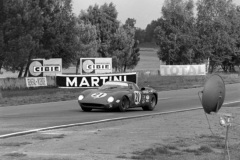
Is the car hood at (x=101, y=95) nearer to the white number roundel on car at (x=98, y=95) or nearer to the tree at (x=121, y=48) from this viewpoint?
the white number roundel on car at (x=98, y=95)

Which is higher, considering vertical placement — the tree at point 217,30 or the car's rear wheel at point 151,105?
the tree at point 217,30

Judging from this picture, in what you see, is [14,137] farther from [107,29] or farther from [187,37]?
[187,37]

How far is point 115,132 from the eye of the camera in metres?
11.9

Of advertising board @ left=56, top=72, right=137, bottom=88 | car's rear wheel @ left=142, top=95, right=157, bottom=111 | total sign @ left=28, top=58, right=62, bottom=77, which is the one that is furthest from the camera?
total sign @ left=28, top=58, right=62, bottom=77

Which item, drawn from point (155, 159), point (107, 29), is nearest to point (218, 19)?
point (107, 29)

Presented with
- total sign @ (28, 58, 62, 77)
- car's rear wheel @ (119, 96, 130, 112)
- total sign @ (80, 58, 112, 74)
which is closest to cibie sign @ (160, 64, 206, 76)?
total sign @ (80, 58, 112, 74)

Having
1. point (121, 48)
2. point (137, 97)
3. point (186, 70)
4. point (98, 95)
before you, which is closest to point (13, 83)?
point (137, 97)

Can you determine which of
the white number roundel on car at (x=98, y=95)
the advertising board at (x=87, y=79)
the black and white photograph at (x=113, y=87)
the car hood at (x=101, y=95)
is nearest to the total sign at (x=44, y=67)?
the black and white photograph at (x=113, y=87)

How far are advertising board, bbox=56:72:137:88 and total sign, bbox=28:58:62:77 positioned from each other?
611 cm

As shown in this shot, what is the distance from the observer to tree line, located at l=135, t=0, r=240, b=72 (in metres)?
69.5

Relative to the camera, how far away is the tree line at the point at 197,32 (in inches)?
2736

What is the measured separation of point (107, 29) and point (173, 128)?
5308 cm

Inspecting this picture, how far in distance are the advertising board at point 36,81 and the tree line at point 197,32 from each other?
33.0 meters

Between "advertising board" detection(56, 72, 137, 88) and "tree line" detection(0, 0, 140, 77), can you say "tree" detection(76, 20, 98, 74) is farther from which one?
"advertising board" detection(56, 72, 137, 88)
